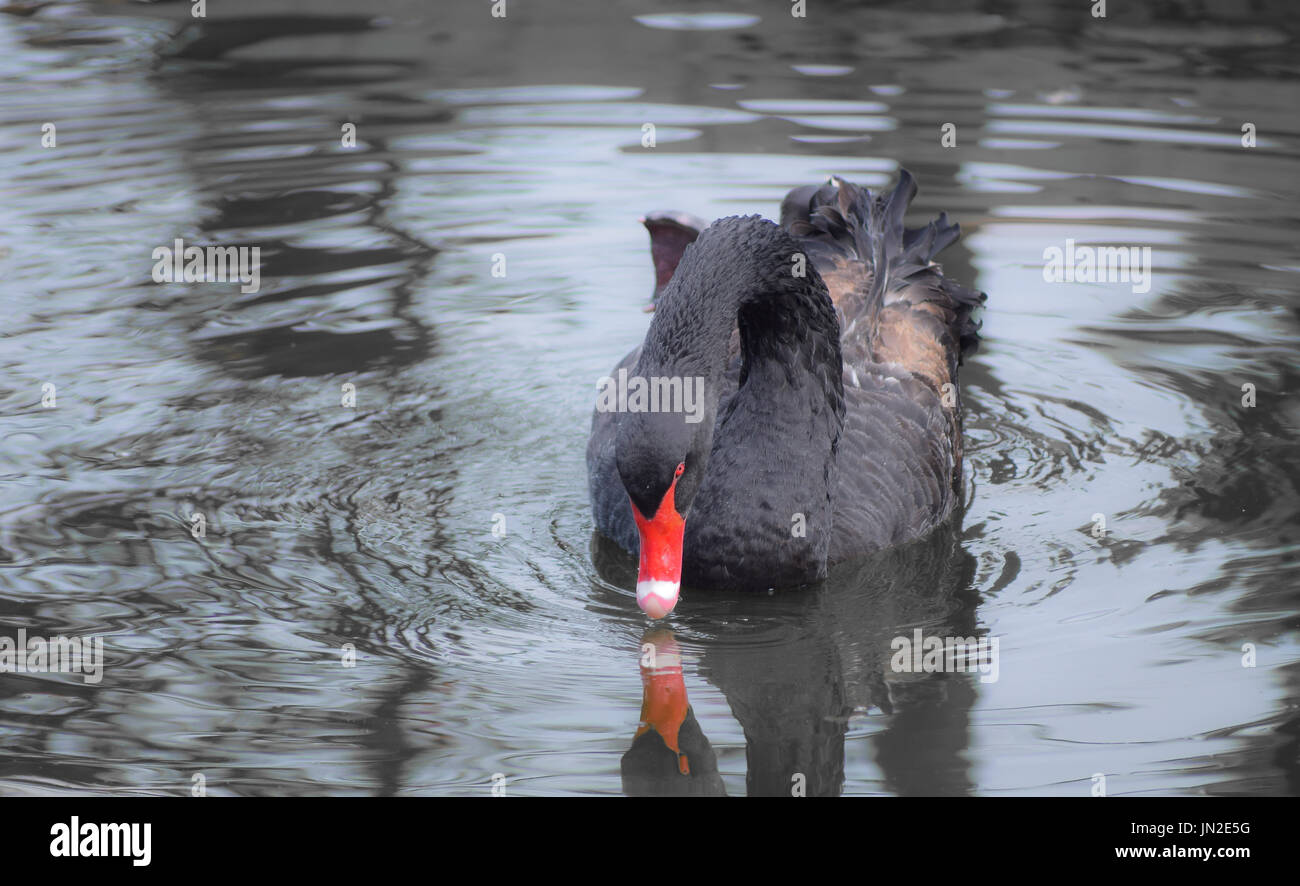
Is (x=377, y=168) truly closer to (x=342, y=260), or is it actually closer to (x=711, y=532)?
(x=342, y=260)

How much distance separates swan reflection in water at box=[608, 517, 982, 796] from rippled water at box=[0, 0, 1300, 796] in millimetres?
18

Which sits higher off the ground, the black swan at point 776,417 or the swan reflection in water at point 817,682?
the black swan at point 776,417

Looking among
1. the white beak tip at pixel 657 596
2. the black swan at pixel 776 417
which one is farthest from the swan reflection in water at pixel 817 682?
the white beak tip at pixel 657 596

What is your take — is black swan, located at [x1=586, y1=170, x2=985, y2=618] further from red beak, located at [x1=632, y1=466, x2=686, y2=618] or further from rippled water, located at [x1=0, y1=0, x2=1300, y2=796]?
rippled water, located at [x1=0, y1=0, x2=1300, y2=796]

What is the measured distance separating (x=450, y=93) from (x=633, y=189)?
3103 millimetres

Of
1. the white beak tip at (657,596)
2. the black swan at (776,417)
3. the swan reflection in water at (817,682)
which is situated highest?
the black swan at (776,417)

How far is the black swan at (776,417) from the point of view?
15.7 feet

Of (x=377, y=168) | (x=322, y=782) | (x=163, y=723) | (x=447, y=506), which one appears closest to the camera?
(x=322, y=782)

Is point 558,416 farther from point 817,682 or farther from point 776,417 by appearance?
point 817,682

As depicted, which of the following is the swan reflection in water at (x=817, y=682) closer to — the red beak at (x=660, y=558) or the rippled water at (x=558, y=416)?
the rippled water at (x=558, y=416)

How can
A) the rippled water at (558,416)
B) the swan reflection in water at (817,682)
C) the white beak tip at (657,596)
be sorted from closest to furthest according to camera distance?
the swan reflection in water at (817,682)
the rippled water at (558,416)
the white beak tip at (657,596)

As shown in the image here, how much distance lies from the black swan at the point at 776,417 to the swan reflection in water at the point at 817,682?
143 mm

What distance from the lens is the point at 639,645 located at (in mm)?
5148

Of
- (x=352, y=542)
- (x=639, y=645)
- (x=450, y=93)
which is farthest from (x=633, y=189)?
(x=639, y=645)
